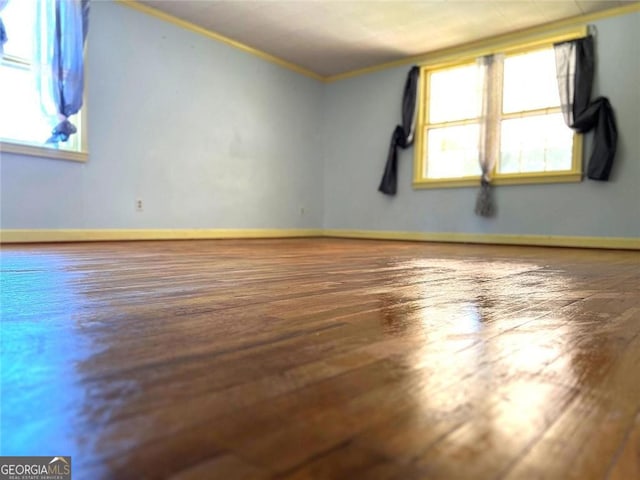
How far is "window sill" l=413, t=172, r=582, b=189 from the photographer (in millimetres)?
4562

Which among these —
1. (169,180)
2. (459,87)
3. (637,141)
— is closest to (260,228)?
(169,180)

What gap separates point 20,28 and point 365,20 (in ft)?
10.2

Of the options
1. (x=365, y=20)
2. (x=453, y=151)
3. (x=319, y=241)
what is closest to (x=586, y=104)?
(x=453, y=151)

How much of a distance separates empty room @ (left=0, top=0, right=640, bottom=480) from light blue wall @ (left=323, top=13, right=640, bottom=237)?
1.0 inches

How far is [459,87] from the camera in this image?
5.38 m

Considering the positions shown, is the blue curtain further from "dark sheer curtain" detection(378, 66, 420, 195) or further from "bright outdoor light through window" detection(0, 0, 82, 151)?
"dark sheer curtain" detection(378, 66, 420, 195)

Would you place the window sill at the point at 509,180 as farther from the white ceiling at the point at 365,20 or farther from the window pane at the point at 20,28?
the window pane at the point at 20,28

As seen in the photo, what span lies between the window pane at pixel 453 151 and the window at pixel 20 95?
4067 millimetres

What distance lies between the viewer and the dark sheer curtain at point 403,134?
18.3 feet

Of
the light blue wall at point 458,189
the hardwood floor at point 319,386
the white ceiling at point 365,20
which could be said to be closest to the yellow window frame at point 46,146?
the white ceiling at point 365,20

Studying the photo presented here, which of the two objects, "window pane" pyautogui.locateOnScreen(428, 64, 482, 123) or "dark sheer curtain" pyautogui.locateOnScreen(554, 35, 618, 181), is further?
"window pane" pyautogui.locateOnScreen(428, 64, 482, 123)

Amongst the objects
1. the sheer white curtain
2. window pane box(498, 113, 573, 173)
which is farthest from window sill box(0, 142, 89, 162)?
window pane box(498, 113, 573, 173)

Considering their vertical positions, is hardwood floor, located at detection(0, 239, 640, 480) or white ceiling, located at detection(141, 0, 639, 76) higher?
white ceiling, located at detection(141, 0, 639, 76)

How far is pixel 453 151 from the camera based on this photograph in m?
5.39
